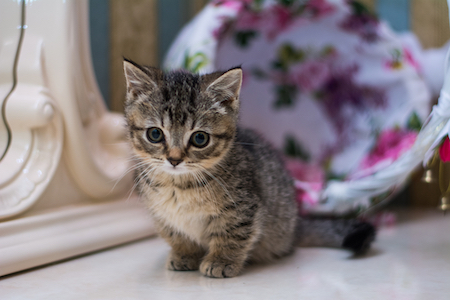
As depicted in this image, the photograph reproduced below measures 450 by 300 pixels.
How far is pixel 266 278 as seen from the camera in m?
1.08

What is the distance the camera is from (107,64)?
194 centimetres

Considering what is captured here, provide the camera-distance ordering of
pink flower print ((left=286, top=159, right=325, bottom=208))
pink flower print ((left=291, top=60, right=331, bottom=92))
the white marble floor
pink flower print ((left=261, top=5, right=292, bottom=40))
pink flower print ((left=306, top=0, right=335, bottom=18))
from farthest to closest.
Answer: pink flower print ((left=291, top=60, right=331, bottom=92))
pink flower print ((left=261, top=5, right=292, bottom=40))
pink flower print ((left=306, top=0, right=335, bottom=18))
pink flower print ((left=286, top=159, right=325, bottom=208))
the white marble floor

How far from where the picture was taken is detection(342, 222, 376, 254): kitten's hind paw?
1256 mm

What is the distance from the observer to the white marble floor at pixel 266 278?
3.10 ft

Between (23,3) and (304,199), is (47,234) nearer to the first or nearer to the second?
(23,3)

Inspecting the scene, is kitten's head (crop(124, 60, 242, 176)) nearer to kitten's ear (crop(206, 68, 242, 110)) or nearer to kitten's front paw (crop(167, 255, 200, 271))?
kitten's ear (crop(206, 68, 242, 110))

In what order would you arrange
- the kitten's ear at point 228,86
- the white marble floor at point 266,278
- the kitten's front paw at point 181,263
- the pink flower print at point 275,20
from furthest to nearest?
the pink flower print at point 275,20 < the kitten's front paw at point 181,263 < the kitten's ear at point 228,86 < the white marble floor at point 266,278

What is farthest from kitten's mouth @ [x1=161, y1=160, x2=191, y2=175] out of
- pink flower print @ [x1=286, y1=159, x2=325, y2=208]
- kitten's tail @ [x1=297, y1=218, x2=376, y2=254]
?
pink flower print @ [x1=286, y1=159, x2=325, y2=208]

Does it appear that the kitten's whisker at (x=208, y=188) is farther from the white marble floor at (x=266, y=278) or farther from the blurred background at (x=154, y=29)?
the blurred background at (x=154, y=29)

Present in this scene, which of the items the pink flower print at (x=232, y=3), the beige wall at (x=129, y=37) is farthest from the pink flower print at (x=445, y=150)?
the beige wall at (x=129, y=37)

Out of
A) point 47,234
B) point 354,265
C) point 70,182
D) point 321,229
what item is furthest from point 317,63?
point 47,234

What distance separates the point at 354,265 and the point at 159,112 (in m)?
0.73

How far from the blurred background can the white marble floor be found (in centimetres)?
66

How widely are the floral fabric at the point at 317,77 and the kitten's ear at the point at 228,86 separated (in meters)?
0.50
